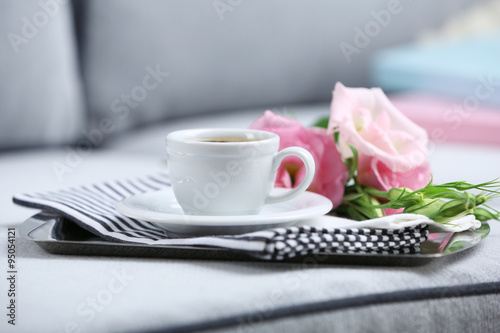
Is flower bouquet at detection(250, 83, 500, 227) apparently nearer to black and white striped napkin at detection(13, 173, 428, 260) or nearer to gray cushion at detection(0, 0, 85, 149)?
black and white striped napkin at detection(13, 173, 428, 260)

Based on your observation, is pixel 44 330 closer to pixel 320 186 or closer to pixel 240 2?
pixel 320 186

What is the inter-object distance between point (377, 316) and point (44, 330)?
26 centimetres

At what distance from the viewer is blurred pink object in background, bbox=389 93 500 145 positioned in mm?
1169

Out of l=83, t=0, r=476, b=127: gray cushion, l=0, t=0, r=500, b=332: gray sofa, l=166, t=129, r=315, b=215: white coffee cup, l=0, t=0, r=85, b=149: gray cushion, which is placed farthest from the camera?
l=83, t=0, r=476, b=127: gray cushion

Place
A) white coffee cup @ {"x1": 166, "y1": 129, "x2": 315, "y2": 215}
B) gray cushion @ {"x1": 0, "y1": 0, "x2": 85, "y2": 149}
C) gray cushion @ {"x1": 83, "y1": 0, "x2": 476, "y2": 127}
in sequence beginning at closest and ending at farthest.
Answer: white coffee cup @ {"x1": 166, "y1": 129, "x2": 315, "y2": 215}, gray cushion @ {"x1": 0, "y1": 0, "x2": 85, "y2": 149}, gray cushion @ {"x1": 83, "y1": 0, "x2": 476, "y2": 127}

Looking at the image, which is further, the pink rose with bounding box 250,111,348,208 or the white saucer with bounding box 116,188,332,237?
the pink rose with bounding box 250,111,348,208

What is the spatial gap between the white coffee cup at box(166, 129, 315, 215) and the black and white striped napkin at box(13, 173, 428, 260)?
53mm

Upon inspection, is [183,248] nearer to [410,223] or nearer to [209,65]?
[410,223]

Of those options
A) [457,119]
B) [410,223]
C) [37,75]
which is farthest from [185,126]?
[410,223]

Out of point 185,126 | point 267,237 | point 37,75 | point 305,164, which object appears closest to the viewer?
point 267,237

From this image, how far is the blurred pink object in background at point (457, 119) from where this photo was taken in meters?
1.17

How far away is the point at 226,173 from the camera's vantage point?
1.94 ft

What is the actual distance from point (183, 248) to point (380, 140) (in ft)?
0.86

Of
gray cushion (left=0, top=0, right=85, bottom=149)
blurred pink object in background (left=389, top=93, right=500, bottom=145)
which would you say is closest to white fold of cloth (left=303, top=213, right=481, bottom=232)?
blurred pink object in background (left=389, top=93, right=500, bottom=145)
